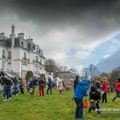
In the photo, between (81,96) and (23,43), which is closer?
(81,96)

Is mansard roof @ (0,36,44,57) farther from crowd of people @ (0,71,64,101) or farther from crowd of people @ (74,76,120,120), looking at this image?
crowd of people @ (74,76,120,120)

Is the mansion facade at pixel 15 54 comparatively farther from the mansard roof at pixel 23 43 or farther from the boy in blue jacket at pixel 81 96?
the boy in blue jacket at pixel 81 96

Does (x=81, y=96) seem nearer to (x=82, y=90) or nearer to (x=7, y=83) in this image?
(x=82, y=90)

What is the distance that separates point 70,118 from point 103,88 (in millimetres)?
11515

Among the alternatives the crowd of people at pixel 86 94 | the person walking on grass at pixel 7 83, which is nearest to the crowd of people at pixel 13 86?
the person walking on grass at pixel 7 83

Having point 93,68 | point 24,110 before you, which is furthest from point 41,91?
point 93,68

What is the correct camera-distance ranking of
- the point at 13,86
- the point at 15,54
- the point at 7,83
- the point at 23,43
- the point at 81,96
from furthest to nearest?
the point at 23,43 < the point at 15,54 < the point at 13,86 < the point at 7,83 < the point at 81,96

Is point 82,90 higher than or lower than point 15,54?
lower

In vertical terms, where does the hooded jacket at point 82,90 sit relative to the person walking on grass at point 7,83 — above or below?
below

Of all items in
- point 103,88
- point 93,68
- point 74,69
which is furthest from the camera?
point 74,69

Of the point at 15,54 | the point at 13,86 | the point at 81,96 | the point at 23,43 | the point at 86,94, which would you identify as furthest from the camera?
the point at 23,43

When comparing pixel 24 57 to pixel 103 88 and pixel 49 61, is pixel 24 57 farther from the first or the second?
pixel 103 88

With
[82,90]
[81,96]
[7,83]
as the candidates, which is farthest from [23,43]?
[81,96]

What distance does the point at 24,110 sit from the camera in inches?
846
